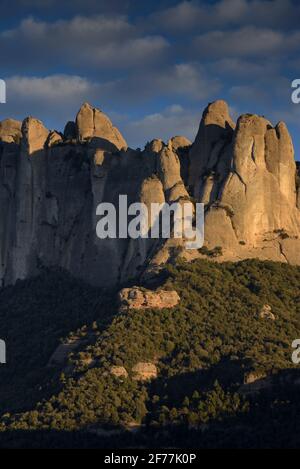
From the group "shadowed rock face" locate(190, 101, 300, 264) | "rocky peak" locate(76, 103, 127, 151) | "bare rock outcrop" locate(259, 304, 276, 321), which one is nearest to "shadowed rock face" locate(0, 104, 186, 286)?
"rocky peak" locate(76, 103, 127, 151)

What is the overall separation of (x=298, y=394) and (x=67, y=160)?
33418 mm

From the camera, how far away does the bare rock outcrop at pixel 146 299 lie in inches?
5536

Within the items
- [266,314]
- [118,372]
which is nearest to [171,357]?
[118,372]

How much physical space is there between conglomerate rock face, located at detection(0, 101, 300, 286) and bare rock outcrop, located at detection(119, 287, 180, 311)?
180 inches

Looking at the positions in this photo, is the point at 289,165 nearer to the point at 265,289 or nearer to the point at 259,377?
the point at 265,289

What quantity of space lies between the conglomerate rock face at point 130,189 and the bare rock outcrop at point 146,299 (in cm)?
457

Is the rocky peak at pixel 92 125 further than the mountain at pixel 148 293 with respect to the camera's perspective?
Yes

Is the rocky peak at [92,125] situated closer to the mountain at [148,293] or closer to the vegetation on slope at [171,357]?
the mountain at [148,293]

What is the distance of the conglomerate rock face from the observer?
14900 centimetres

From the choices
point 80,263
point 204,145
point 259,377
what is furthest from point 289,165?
point 259,377

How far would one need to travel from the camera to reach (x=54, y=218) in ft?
513

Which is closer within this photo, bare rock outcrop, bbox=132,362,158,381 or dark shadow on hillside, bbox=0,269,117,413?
bare rock outcrop, bbox=132,362,158,381

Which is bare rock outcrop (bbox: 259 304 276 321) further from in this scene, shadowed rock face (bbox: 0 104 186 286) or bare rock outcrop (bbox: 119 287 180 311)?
shadowed rock face (bbox: 0 104 186 286)

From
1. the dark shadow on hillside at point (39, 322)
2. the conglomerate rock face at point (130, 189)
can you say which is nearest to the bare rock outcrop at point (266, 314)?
the conglomerate rock face at point (130, 189)
